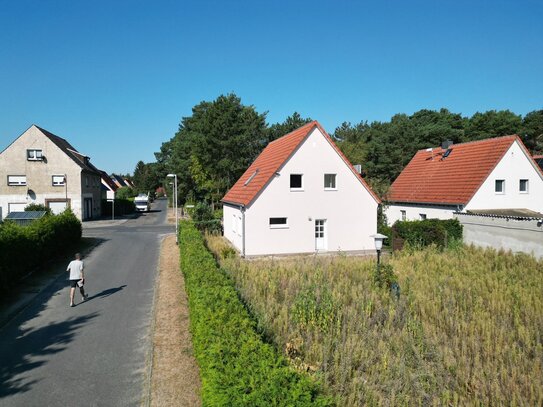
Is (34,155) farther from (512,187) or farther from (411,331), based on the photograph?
(512,187)

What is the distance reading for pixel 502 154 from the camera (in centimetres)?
2308

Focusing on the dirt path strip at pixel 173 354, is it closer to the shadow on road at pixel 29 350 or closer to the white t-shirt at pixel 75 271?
the shadow on road at pixel 29 350

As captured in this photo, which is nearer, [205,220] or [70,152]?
[205,220]

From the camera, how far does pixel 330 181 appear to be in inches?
809

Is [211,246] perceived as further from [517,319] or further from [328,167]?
[517,319]

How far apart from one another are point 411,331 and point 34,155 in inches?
1545

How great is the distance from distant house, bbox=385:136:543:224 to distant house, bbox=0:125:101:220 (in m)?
31.5

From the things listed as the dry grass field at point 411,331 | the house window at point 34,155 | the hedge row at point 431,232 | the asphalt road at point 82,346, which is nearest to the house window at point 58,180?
the house window at point 34,155

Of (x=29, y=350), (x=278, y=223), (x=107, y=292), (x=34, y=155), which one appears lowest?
(x=29, y=350)

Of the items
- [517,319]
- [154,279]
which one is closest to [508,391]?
[517,319]

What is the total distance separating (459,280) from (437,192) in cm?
1347

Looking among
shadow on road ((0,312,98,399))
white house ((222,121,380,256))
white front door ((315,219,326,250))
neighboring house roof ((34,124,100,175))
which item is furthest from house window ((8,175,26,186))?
shadow on road ((0,312,98,399))

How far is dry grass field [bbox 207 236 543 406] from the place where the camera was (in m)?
6.57

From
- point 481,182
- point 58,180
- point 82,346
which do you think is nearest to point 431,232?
point 481,182
